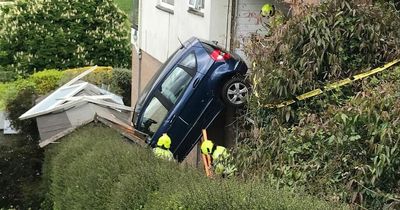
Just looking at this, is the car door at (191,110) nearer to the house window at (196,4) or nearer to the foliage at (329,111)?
the foliage at (329,111)

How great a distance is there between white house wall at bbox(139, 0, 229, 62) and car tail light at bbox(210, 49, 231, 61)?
146 cm

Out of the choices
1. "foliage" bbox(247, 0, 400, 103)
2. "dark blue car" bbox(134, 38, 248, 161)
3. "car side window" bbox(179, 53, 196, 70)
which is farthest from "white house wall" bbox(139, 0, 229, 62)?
"foliage" bbox(247, 0, 400, 103)

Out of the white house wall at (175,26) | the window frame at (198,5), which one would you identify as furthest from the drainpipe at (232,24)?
the window frame at (198,5)

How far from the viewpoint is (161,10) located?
14.6 m

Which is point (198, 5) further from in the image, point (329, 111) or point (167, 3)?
point (329, 111)

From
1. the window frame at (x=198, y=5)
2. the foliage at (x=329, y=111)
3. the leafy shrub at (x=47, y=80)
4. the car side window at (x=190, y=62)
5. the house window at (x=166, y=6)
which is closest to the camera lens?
the foliage at (x=329, y=111)

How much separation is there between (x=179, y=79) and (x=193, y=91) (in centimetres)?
43

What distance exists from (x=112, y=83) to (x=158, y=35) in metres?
8.41

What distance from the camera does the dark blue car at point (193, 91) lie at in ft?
30.2

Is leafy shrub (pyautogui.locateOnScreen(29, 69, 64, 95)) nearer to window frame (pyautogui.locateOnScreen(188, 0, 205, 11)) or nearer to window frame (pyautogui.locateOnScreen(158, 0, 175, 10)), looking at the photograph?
window frame (pyautogui.locateOnScreen(158, 0, 175, 10))

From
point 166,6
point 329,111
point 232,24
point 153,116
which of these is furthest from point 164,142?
point 166,6

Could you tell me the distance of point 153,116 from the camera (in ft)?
33.7

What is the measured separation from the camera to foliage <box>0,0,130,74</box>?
28.0m

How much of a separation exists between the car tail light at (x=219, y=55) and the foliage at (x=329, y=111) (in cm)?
151
